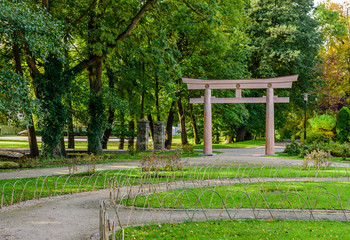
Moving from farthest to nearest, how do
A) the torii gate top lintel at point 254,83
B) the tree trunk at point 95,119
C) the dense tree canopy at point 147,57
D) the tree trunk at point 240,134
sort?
the tree trunk at point 240,134 < the torii gate top lintel at point 254,83 < the tree trunk at point 95,119 < the dense tree canopy at point 147,57

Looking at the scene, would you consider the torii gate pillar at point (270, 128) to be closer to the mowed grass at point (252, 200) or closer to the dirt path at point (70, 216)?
the mowed grass at point (252, 200)

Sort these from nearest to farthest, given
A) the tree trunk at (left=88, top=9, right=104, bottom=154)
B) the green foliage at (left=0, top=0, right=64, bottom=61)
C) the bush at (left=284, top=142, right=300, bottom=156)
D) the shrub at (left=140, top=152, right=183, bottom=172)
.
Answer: the green foliage at (left=0, top=0, right=64, bottom=61) < the shrub at (left=140, top=152, right=183, bottom=172) < the tree trunk at (left=88, top=9, right=104, bottom=154) < the bush at (left=284, top=142, right=300, bottom=156)

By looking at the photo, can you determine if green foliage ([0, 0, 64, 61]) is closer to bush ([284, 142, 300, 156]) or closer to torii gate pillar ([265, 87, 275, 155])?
torii gate pillar ([265, 87, 275, 155])

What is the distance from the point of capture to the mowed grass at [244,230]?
584 centimetres

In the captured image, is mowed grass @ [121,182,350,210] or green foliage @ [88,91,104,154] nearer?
mowed grass @ [121,182,350,210]

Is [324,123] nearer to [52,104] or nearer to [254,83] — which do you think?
[254,83]

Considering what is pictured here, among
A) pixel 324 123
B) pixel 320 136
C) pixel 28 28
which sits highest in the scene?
pixel 28 28

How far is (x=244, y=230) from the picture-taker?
6211 mm

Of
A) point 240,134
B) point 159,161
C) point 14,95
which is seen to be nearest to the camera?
point 14,95

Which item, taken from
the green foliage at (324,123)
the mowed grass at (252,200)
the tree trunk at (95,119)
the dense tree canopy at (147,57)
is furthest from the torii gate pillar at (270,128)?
the mowed grass at (252,200)

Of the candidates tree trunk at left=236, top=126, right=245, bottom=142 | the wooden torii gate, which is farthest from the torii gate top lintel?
tree trunk at left=236, top=126, right=245, bottom=142

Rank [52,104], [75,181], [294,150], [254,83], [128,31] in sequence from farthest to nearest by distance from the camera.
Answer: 1. [294,150]
2. [254,83]
3. [128,31]
4. [52,104]
5. [75,181]

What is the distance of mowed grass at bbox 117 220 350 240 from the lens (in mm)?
5844

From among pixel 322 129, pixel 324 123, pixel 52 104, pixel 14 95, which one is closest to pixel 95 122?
pixel 52 104
